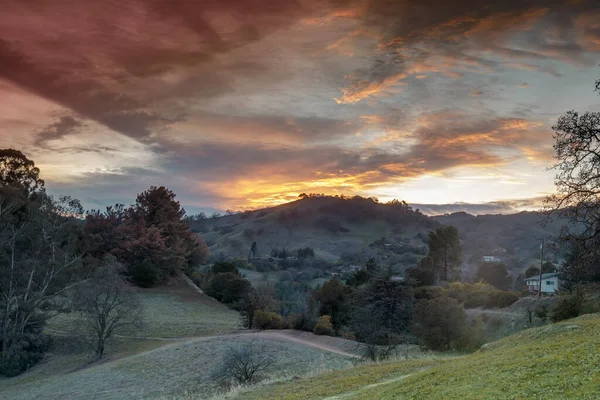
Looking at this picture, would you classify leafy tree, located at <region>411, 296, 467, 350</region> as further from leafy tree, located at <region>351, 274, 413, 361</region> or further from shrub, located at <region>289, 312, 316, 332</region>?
shrub, located at <region>289, 312, 316, 332</region>

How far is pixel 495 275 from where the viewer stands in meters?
87.8

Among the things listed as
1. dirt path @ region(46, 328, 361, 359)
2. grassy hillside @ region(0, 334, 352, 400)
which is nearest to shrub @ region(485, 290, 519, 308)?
dirt path @ region(46, 328, 361, 359)

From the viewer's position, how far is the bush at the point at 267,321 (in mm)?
46219

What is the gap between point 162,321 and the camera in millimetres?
50531

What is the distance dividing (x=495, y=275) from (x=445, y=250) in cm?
1401

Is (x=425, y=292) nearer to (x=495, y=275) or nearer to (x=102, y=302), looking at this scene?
(x=495, y=275)

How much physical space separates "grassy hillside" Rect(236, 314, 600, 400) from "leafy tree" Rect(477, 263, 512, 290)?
73.2 m

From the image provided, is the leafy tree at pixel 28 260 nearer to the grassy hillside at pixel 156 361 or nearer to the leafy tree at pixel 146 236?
the grassy hillside at pixel 156 361

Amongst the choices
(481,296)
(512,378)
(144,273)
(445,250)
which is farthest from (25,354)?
(445,250)

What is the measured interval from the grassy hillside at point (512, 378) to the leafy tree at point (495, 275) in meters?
73.2

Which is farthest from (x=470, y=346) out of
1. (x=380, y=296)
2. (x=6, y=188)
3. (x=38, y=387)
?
(x=6, y=188)

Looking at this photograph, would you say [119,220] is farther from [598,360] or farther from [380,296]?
[598,360]

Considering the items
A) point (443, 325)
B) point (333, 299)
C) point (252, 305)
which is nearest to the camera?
point (443, 325)

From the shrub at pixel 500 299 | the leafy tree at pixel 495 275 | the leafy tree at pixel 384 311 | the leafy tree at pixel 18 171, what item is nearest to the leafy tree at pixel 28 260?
the leafy tree at pixel 18 171
